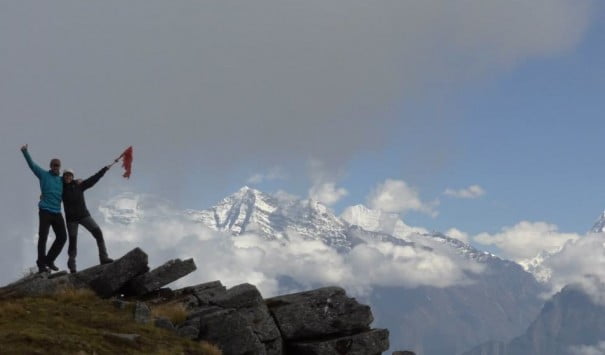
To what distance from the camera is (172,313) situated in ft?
78.4

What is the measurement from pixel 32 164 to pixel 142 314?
871 cm

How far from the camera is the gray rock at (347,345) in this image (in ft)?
83.4

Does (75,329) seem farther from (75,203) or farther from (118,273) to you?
(75,203)

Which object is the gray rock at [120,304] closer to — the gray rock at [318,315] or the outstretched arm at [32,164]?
the gray rock at [318,315]

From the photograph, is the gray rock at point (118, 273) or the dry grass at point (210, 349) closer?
the dry grass at point (210, 349)

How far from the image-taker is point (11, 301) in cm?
2356

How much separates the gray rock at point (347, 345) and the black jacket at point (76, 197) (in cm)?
1084

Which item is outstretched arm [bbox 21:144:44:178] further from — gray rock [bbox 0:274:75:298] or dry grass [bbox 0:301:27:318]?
dry grass [bbox 0:301:27:318]

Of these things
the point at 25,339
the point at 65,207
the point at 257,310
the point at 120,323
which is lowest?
the point at 25,339

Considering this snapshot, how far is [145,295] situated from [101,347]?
9.45 metres

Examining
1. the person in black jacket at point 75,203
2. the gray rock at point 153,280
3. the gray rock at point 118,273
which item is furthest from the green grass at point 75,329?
the person in black jacket at point 75,203

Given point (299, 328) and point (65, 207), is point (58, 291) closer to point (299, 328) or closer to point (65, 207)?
point (65, 207)

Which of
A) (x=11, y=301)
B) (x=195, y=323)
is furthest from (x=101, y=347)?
(x=11, y=301)

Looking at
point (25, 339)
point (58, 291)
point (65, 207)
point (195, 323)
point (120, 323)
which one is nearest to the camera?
point (25, 339)
